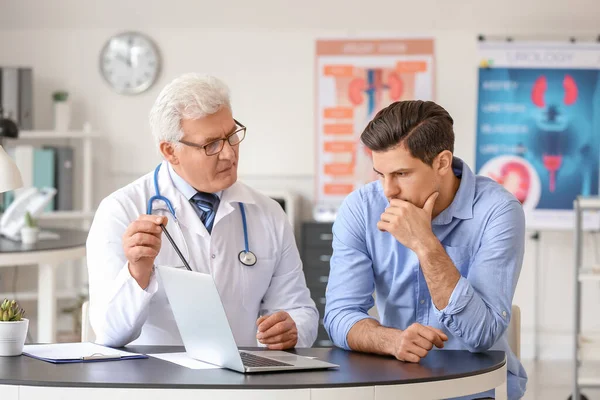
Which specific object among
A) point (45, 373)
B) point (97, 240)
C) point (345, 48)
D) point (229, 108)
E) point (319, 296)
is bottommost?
point (319, 296)

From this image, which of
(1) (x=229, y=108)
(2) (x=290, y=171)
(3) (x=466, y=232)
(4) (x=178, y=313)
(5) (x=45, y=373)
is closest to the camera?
(5) (x=45, y=373)

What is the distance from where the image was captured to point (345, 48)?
6.53 meters

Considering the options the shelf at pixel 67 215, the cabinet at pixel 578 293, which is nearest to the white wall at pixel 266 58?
the shelf at pixel 67 215

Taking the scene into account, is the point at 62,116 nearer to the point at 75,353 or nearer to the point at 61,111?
the point at 61,111

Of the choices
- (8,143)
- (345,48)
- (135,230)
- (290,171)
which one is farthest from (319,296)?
(135,230)

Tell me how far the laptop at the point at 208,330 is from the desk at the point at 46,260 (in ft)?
8.56

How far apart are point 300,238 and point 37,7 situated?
2.52 metres

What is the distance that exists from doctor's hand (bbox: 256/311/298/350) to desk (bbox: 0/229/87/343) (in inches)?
98.2

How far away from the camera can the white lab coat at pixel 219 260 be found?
7.91 ft

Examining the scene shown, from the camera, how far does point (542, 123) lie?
638 centimetres

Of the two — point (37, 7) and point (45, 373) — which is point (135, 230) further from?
point (37, 7)

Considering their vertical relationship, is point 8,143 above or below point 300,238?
above

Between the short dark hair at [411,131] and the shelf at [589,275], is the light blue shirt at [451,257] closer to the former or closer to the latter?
the short dark hair at [411,131]

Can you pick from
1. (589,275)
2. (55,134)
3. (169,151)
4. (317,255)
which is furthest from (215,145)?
(55,134)
